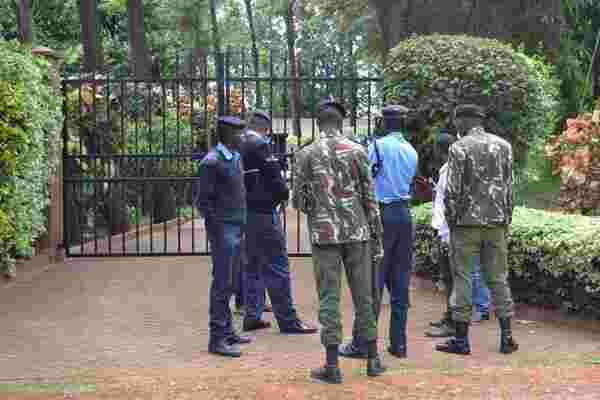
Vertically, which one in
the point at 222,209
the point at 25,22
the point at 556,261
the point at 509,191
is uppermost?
the point at 25,22

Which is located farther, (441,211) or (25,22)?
(25,22)

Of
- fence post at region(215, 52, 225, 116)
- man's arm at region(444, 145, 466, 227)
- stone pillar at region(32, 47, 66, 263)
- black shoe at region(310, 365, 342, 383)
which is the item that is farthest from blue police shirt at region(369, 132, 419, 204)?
stone pillar at region(32, 47, 66, 263)

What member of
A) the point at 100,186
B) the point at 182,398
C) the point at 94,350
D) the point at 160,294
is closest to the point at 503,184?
the point at 182,398

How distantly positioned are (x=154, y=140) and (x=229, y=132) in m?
13.0

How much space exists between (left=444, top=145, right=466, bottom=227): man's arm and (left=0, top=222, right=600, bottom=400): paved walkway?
116 centimetres

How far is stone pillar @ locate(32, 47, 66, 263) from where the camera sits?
472 inches

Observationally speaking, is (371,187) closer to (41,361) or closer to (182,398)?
(182,398)

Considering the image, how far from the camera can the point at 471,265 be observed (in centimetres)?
751

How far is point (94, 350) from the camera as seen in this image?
305 inches

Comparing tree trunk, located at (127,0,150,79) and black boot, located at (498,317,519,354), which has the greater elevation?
tree trunk, located at (127,0,150,79)

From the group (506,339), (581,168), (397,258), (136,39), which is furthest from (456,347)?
(136,39)

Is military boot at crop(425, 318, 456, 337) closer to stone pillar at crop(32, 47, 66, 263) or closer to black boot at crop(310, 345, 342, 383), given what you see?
black boot at crop(310, 345, 342, 383)

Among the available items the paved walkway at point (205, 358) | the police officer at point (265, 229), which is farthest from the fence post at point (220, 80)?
the police officer at point (265, 229)

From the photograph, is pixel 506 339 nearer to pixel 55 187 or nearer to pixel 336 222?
pixel 336 222
